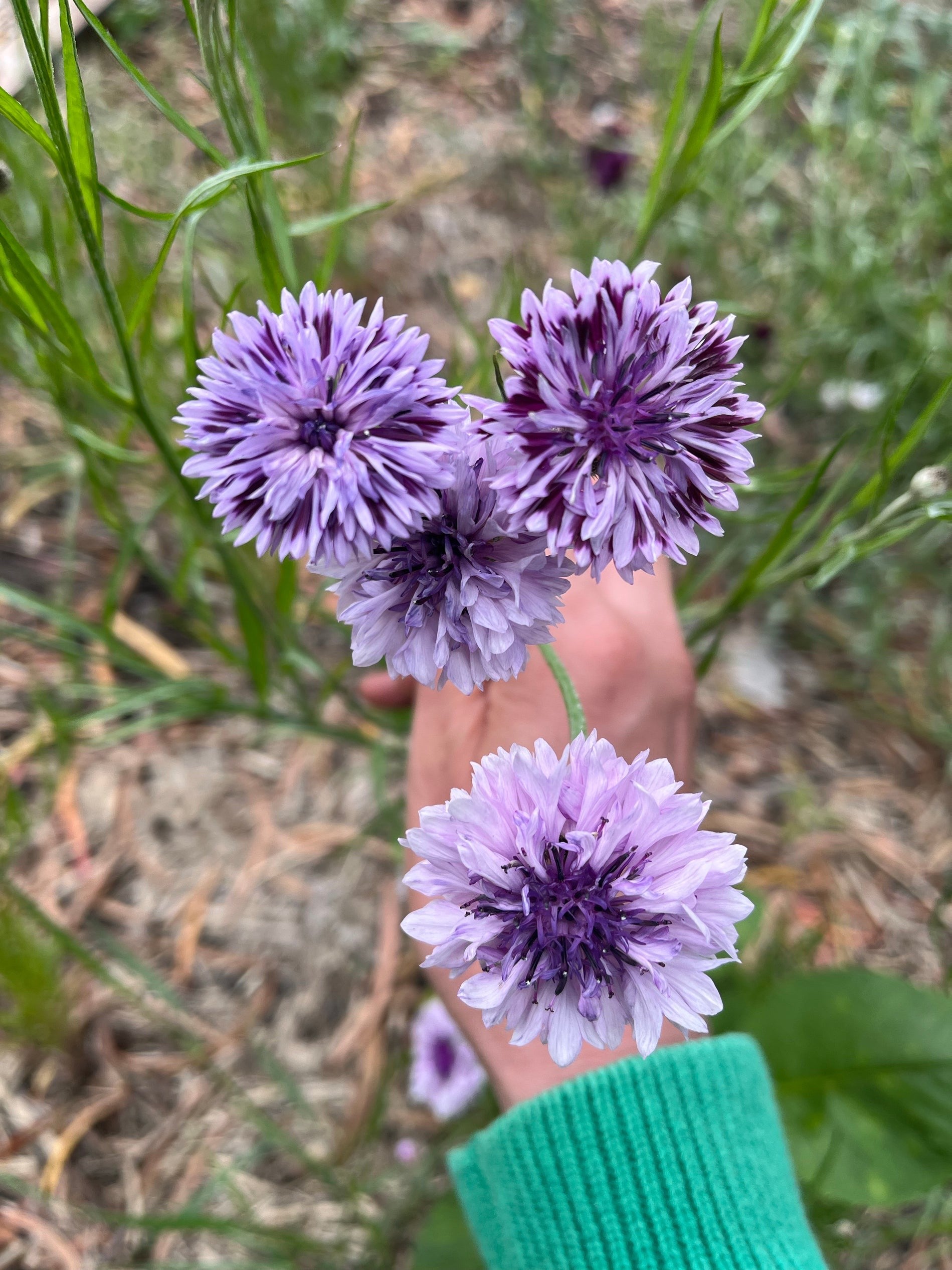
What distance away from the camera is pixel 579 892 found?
350 millimetres

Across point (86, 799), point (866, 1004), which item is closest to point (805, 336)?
point (866, 1004)

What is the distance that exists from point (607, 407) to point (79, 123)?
26cm

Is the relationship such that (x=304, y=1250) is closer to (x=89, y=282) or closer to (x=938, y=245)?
(x=89, y=282)

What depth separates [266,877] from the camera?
1.01 metres

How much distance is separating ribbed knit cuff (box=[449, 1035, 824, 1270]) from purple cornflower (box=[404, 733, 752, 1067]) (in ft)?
0.70

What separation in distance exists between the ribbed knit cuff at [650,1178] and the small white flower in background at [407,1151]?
36 cm

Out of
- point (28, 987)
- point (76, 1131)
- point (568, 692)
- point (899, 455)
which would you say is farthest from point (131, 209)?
point (76, 1131)

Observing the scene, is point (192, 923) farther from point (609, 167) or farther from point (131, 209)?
point (609, 167)

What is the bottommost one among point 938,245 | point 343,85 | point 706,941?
point 706,941

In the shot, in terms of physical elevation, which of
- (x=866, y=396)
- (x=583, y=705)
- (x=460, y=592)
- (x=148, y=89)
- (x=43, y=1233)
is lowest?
(x=43, y=1233)

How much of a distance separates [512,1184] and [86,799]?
0.69 meters

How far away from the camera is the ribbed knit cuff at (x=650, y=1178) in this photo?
1.70ft

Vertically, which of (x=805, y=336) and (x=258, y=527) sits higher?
(x=805, y=336)

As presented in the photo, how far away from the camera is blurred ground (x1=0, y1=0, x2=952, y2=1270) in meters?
0.87
